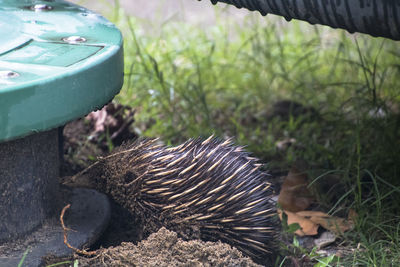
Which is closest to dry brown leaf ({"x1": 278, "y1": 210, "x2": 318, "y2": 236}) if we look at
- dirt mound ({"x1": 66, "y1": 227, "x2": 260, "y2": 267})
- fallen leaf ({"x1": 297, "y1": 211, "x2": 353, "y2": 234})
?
fallen leaf ({"x1": 297, "y1": 211, "x2": 353, "y2": 234})

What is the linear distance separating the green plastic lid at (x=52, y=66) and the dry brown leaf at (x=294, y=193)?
1.28 m

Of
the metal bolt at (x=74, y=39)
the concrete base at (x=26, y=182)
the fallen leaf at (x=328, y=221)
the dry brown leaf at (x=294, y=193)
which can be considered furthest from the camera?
the dry brown leaf at (x=294, y=193)

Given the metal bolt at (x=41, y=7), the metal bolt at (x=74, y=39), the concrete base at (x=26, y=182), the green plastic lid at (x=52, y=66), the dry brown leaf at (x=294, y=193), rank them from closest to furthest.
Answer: the green plastic lid at (x=52, y=66) < the concrete base at (x=26, y=182) < the metal bolt at (x=74, y=39) < the metal bolt at (x=41, y=7) < the dry brown leaf at (x=294, y=193)

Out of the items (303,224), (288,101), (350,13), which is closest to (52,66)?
(350,13)

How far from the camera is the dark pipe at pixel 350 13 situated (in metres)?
2.22

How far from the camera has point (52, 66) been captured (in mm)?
2250

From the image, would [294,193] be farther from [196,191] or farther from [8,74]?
[8,74]

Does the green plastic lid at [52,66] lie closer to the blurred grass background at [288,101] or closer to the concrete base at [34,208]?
the concrete base at [34,208]

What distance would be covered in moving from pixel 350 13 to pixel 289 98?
2.32 m

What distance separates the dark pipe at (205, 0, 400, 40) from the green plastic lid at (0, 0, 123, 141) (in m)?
0.75

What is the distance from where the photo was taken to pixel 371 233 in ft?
9.64

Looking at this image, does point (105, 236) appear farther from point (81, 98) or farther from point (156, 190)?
point (81, 98)

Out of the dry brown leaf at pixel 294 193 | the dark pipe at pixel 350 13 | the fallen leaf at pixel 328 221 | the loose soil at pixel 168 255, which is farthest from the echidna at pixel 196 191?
the dark pipe at pixel 350 13

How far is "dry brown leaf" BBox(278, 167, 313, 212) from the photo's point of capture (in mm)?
3311
